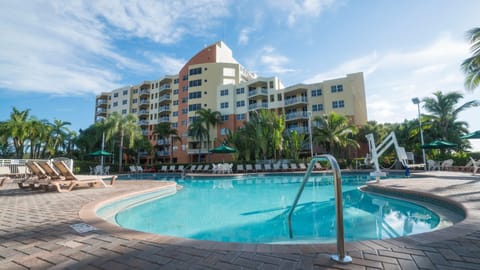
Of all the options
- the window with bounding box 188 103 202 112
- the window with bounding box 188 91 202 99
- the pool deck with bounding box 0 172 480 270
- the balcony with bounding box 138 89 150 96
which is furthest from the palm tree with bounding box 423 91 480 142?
the balcony with bounding box 138 89 150 96

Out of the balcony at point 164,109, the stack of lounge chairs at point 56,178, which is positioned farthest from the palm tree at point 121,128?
the stack of lounge chairs at point 56,178

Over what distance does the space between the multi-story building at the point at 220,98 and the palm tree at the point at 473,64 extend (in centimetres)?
1539

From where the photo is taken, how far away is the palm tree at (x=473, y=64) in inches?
436

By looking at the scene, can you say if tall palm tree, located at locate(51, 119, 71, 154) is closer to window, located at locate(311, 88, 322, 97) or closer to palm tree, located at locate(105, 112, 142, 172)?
palm tree, located at locate(105, 112, 142, 172)

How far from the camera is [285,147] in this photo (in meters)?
22.2

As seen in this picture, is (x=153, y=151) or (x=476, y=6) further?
(x=153, y=151)

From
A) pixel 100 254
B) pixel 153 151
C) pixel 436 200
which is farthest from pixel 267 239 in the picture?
pixel 153 151

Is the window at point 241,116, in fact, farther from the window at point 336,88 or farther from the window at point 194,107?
the window at point 336,88

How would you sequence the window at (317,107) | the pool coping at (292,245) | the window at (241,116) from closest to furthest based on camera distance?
the pool coping at (292,245)
the window at (317,107)
the window at (241,116)

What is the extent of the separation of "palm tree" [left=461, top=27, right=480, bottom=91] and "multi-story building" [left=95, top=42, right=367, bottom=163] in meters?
15.4

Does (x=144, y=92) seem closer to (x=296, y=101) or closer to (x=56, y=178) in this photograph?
(x=296, y=101)

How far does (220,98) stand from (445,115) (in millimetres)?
27644

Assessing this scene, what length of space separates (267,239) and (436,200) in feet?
15.3

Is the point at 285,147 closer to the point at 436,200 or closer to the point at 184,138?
the point at 436,200
